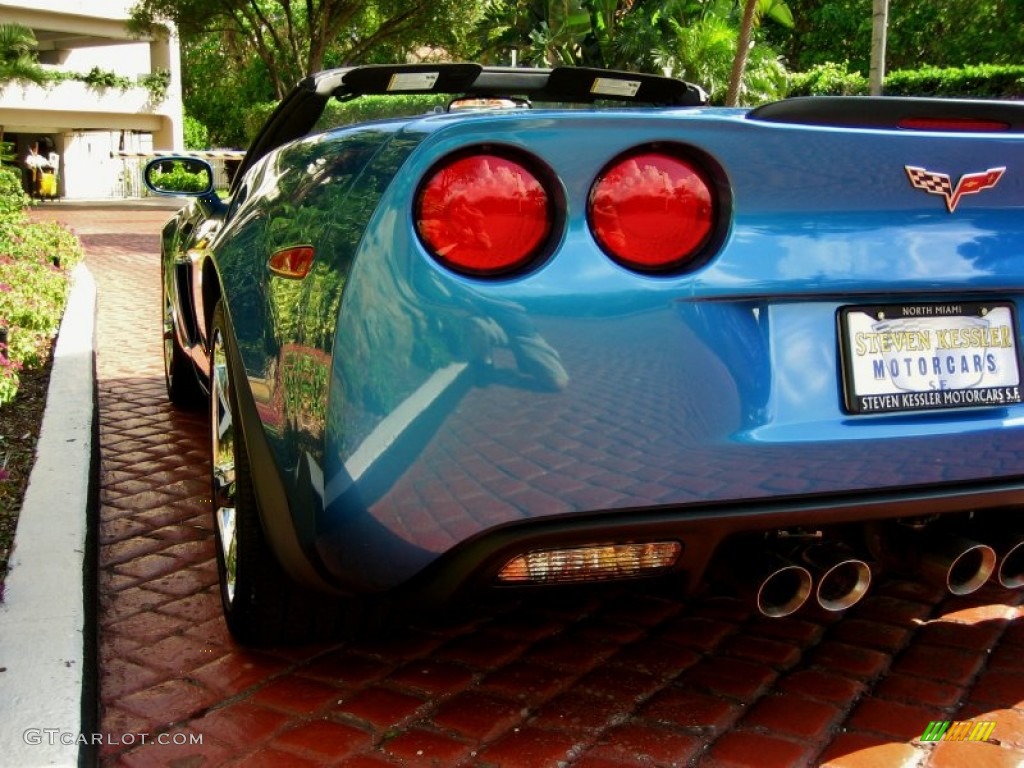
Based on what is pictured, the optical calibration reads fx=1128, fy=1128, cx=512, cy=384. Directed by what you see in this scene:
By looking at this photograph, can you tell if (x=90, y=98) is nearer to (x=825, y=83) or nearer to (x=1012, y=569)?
(x=825, y=83)

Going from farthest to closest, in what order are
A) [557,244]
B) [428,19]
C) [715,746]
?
1. [428,19]
2. [715,746]
3. [557,244]

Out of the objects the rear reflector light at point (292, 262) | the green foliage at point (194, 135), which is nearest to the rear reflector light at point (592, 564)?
the rear reflector light at point (292, 262)

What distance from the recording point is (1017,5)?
112ft

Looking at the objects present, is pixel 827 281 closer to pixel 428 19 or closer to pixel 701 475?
pixel 701 475

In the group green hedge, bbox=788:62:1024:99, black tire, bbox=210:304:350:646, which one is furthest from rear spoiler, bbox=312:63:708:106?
green hedge, bbox=788:62:1024:99

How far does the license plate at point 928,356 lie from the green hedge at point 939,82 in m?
20.6

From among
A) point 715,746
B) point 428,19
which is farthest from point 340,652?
point 428,19

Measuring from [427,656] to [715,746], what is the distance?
29.9 inches

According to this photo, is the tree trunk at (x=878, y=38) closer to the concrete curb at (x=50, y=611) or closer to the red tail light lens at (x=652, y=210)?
the concrete curb at (x=50, y=611)

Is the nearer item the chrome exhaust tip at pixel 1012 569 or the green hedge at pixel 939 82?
the chrome exhaust tip at pixel 1012 569

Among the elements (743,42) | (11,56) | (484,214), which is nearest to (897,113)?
(484,214)

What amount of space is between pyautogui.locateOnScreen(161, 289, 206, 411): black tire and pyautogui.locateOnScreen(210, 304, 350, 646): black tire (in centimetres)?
252

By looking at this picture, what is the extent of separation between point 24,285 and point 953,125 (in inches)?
270

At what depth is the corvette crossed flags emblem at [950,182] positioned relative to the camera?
2.09 metres
